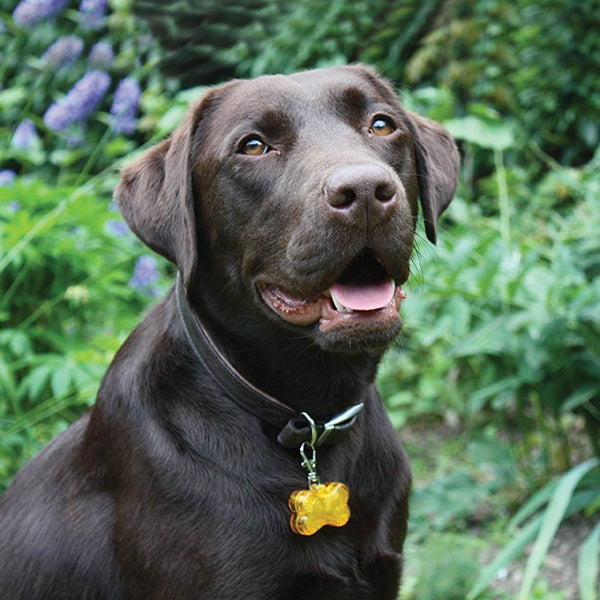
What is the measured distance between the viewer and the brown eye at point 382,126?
2.54m

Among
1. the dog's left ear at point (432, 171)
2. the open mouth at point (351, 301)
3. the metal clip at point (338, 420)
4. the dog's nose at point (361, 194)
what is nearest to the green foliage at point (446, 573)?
the metal clip at point (338, 420)

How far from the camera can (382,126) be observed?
8.36ft

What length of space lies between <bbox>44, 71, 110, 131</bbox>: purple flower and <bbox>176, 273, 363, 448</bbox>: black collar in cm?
164

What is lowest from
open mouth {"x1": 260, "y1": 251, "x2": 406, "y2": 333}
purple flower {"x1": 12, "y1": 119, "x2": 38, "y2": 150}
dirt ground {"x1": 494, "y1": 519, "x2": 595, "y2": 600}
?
dirt ground {"x1": 494, "y1": 519, "x2": 595, "y2": 600}

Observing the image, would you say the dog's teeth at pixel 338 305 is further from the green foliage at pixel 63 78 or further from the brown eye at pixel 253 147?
the green foliage at pixel 63 78

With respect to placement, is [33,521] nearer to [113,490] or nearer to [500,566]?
[113,490]

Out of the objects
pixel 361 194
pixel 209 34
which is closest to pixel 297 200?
pixel 361 194

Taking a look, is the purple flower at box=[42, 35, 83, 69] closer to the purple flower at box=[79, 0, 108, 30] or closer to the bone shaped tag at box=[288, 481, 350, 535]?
the purple flower at box=[79, 0, 108, 30]

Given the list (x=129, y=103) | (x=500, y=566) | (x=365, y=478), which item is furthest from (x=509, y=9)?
(x=365, y=478)

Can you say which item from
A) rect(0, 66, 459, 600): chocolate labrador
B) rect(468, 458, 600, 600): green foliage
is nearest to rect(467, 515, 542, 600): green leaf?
rect(468, 458, 600, 600): green foliage

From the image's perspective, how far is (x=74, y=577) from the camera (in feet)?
7.72

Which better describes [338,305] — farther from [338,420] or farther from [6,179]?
[6,179]

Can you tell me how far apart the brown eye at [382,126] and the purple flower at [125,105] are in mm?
1425

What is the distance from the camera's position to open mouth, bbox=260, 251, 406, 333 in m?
2.20
